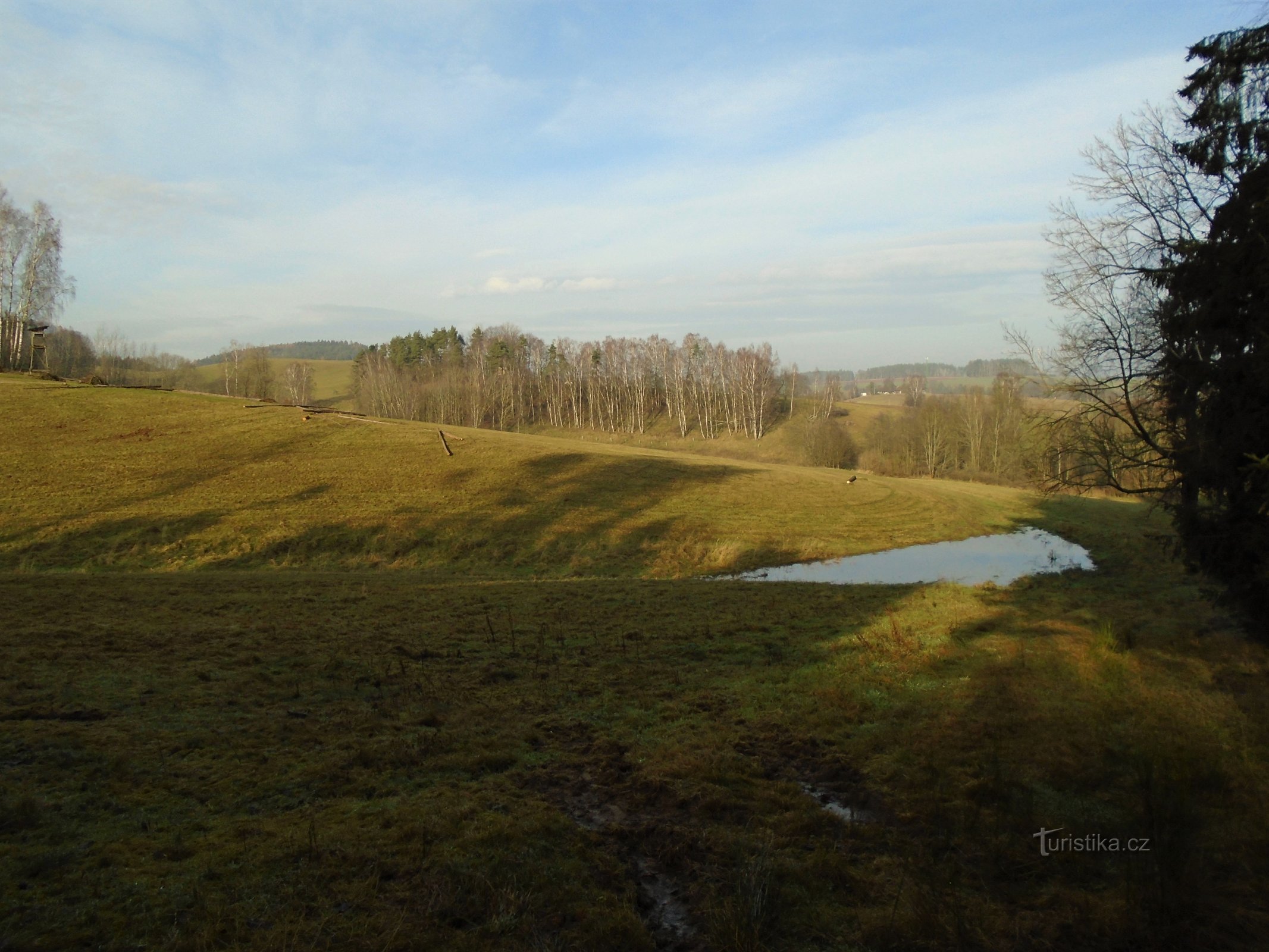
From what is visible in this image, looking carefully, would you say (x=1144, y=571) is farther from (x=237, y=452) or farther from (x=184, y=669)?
(x=237, y=452)

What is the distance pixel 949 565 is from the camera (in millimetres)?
33375

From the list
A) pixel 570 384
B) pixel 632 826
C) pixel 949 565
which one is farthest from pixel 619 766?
pixel 570 384

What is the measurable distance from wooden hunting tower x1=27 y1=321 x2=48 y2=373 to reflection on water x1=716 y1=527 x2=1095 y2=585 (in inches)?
2403

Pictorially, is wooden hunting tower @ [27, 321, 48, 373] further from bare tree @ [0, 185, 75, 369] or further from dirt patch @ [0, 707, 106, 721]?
dirt patch @ [0, 707, 106, 721]

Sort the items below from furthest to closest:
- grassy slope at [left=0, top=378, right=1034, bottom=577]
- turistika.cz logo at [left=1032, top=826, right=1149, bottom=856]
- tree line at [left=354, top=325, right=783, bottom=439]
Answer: tree line at [left=354, top=325, right=783, bottom=439]
grassy slope at [left=0, top=378, right=1034, bottom=577]
turistika.cz logo at [left=1032, top=826, right=1149, bottom=856]

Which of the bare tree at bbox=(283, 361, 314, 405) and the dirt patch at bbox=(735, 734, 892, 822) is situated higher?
the bare tree at bbox=(283, 361, 314, 405)

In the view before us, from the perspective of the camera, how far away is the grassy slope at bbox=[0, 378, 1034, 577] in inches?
1092

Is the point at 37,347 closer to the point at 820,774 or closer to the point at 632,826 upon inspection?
the point at 632,826

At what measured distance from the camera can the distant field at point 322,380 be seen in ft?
389

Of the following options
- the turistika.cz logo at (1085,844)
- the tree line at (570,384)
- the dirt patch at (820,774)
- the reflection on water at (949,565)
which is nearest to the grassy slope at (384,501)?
the reflection on water at (949,565)

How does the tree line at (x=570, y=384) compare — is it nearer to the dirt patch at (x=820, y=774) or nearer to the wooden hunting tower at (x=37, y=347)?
the wooden hunting tower at (x=37, y=347)

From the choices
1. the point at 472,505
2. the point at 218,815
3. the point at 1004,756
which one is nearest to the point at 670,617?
the point at 1004,756

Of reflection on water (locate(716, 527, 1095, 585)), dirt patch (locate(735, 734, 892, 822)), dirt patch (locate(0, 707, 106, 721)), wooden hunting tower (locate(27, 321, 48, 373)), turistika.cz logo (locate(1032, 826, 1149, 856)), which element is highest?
wooden hunting tower (locate(27, 321, 48, 373))

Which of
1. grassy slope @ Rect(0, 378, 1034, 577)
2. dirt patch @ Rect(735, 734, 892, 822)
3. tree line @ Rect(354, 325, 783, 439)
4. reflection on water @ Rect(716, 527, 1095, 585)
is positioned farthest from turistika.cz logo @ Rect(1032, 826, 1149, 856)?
tree line @ Rect(354, 325, 783, 439)
